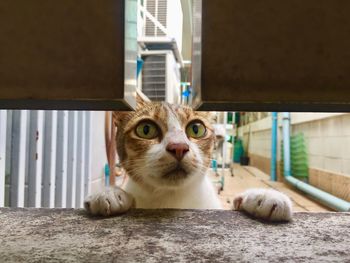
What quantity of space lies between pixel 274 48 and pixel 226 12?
2.5 inches

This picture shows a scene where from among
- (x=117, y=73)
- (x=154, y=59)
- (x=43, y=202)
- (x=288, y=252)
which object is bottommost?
(x=43, y=202)

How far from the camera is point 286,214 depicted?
67cm

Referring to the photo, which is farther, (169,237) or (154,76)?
(154,76)

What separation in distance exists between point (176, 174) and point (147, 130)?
18cm

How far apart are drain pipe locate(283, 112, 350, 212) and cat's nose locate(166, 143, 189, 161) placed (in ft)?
4.42

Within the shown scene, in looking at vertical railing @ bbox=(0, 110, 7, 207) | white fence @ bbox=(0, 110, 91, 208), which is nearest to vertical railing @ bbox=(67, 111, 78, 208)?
white fence @ bbox=(0, 110, 91, 208)

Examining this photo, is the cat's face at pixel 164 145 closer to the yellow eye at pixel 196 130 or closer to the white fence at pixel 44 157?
the yellow eye at pixel 196 130

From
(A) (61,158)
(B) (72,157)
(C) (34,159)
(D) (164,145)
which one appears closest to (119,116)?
(D) (164,145)

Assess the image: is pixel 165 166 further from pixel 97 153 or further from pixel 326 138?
pixel 326 138

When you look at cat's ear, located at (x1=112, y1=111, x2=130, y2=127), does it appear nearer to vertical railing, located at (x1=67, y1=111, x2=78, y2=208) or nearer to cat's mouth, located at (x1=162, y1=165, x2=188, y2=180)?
cat's mouth, located at (x1=162, y1=165, x2=188, y2=180)

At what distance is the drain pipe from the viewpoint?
2149mm

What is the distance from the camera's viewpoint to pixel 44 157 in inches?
61.8

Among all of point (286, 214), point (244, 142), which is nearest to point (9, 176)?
point (286, 214)

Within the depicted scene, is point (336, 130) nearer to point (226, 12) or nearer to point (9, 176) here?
point (9, 176)
